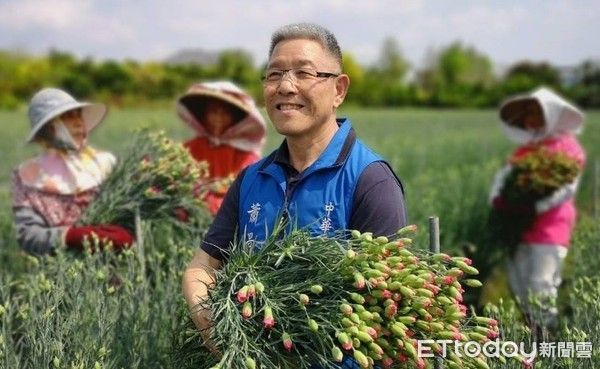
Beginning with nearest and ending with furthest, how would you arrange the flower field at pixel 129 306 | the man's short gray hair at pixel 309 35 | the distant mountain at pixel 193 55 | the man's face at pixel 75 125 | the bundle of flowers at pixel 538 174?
the man's short gray hair at pixel 309 35
the flower field at pixel 129 306
the man's face at pixel 75 125
the bundle of flowers at pixel 538 174
the distant mountain at pixel 193 55

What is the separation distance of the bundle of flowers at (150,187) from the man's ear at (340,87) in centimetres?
137

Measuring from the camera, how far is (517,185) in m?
4.39

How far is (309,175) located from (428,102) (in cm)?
5339

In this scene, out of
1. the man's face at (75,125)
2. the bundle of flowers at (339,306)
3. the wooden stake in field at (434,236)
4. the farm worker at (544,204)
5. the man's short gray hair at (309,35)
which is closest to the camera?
the bundle of flowers at (339,306)

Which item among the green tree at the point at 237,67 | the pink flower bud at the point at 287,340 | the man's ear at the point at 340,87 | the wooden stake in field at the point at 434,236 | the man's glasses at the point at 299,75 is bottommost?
the green tree at the point at 237,67

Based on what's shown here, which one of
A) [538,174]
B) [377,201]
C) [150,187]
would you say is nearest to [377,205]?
[377,201]

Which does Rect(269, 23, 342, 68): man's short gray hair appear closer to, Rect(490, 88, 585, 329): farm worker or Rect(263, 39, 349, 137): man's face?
Rect(263, 39, 349, 137): man's face

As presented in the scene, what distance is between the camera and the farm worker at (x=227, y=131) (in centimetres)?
362

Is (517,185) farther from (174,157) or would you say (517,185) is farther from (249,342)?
(249,342)

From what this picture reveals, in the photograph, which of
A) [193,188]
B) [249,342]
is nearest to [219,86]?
[193,188]

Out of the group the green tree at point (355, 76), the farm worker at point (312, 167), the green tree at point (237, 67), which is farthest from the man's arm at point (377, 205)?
the green tree at point (355, 76)

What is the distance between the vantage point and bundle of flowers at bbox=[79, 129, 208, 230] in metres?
3.15

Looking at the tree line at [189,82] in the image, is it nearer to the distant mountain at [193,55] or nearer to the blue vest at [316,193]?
the blue vest at [316,193]

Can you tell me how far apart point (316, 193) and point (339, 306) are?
332 mm
